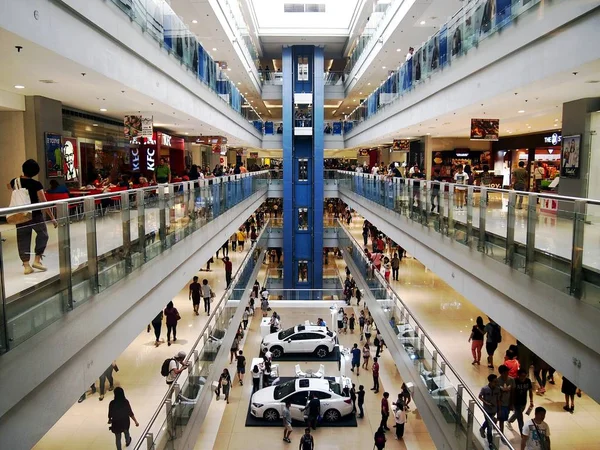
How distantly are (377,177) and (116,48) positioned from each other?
10465 millimetres

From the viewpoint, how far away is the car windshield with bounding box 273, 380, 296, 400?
15.1m

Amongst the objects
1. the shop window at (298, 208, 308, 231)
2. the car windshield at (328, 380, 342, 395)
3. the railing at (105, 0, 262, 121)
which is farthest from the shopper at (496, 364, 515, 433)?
the shop window at (298, 208, 308, 231)

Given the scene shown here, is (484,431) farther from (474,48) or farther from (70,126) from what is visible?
(70,126)

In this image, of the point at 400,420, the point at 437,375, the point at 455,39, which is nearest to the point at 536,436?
the point at 437,375

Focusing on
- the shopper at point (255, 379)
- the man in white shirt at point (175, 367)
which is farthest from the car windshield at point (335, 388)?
the man in white shirt at point (175, 367)

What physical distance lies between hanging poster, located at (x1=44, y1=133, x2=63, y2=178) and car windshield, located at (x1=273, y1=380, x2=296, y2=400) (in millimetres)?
8580

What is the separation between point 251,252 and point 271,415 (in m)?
10.1

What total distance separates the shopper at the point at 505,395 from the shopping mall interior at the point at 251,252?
5cm

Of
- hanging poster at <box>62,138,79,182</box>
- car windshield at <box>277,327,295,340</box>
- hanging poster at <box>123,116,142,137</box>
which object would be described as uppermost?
hanging poster at <box>123,116,142,137</box>

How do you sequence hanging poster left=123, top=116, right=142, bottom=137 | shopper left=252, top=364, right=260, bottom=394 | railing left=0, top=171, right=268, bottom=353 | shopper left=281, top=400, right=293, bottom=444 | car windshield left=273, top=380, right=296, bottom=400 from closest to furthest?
railing left=0, top=171, right=268, bottom=353 < hanging poster left=123, top=116, right=142, bottom=137 < shopper left=281, top=400, right=293, bottom=444 < car windshield left=273, top=380, right=296, bottom=400 < shopper left=252, top=364, right=260, bottom=394

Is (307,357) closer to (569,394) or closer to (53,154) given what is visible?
(569,394)

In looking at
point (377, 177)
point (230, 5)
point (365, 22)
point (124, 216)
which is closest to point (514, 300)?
point (124, 216)

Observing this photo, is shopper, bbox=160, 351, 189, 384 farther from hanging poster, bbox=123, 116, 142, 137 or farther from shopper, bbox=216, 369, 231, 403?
hanging poster, bbox=123, 116, 142, 137

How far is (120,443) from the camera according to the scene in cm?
869
